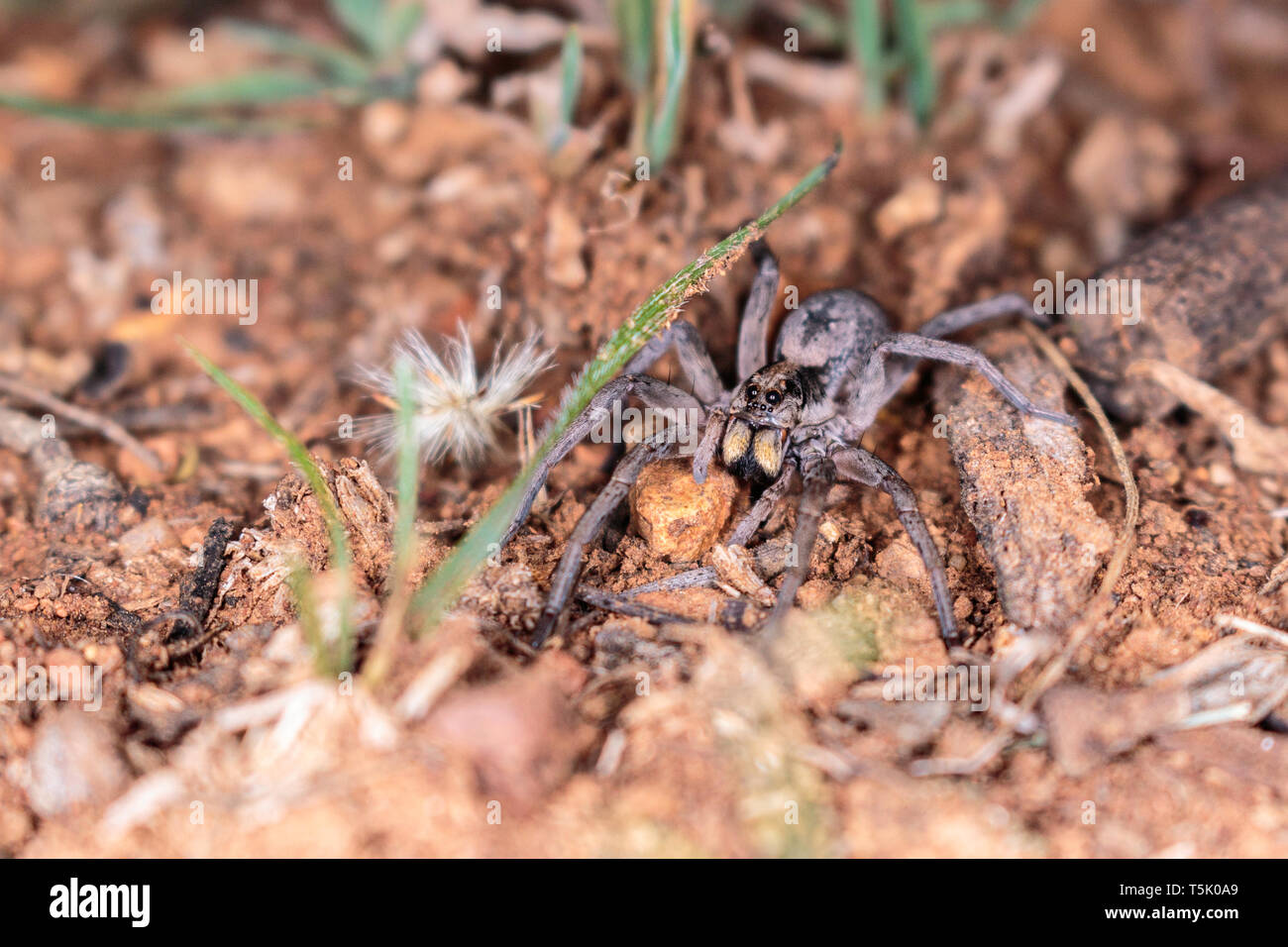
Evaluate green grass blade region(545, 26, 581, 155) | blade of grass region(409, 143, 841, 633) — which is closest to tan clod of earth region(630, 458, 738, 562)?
blade of grass region(409, 143, 841, 633)

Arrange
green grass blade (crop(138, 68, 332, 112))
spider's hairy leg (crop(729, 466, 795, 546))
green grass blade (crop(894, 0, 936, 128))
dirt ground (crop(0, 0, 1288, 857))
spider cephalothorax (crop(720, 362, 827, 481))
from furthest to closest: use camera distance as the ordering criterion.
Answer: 1. green grass blade (crop(138, 68, 332, 112))
2. green grass blade (crop(894, 0, 936, 128))
3. spider cephalothorax (crop(720, 362, 827, 481))
4. spider's hairy leg (crop(729, 466, 795, 546))
5. dirt ground (crop(0, 0, 1288, 857))

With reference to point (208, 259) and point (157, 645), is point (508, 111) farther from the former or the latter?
point (157, 645)

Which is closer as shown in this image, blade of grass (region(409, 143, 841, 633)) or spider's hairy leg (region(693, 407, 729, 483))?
blade of grass (region(409, 143, 841, 633))

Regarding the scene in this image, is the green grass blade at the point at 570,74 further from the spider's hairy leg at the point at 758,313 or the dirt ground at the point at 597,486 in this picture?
the spider's hairy leg at the point at 758,313

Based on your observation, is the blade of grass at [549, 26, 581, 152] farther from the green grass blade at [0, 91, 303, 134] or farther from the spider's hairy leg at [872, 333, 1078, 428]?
the spider's hairy leg at [872, 333, 1078, 428]

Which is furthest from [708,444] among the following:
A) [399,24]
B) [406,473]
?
[399,24]

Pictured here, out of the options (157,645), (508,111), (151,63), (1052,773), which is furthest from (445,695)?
(151,63)

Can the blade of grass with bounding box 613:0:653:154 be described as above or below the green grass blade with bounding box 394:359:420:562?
above

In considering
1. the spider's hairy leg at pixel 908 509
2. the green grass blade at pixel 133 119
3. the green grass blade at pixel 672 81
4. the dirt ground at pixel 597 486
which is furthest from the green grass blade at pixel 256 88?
the spider's hairy leg at pixel 908 509
